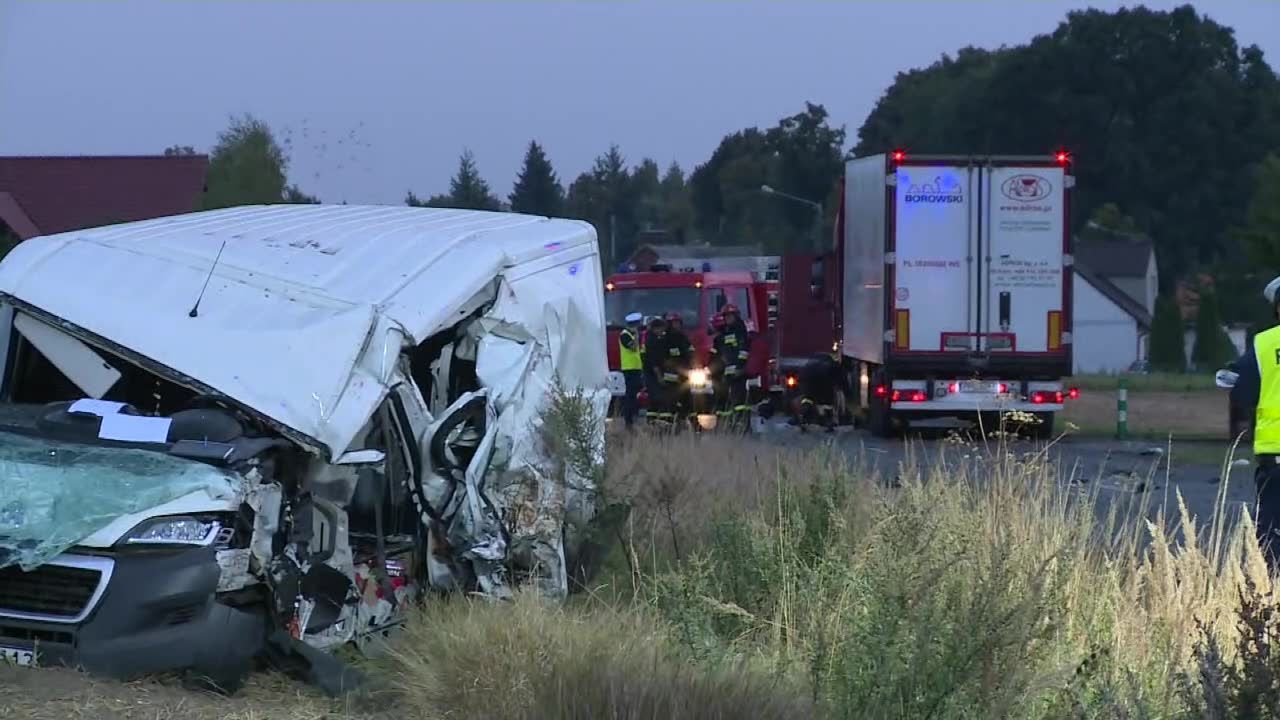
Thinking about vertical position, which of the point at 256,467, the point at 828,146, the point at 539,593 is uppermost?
the point at 828,146

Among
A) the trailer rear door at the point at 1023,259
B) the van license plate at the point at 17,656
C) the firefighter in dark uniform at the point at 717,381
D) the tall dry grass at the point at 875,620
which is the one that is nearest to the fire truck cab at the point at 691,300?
the firefighter in dark uniform at the point at 717,381

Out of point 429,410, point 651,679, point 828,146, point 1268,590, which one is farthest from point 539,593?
point 828,146

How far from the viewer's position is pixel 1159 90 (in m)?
81.6

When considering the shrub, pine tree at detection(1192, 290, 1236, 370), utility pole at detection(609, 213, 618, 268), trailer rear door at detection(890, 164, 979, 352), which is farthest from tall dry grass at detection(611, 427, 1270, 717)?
utility pole at detection(609, 213, 618, 268)

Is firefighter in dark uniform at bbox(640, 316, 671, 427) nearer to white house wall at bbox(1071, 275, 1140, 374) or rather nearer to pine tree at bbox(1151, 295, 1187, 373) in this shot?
pine tree at bbox(1151, 295, 1187, 373)

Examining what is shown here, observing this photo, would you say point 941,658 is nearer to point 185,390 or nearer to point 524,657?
point 524,657

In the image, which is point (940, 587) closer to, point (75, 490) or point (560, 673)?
point (560, 673)

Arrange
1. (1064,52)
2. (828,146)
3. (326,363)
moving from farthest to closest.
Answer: (828,146) < (1064,52) < (326,363)

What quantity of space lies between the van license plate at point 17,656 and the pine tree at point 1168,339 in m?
60.9

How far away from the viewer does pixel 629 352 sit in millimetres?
20562

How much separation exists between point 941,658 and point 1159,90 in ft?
265

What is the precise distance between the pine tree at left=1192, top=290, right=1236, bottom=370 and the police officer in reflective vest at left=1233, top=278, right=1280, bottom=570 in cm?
5436

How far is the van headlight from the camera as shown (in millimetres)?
6074

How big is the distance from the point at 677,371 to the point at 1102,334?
209 ft
